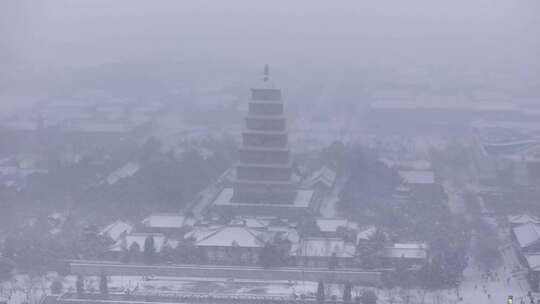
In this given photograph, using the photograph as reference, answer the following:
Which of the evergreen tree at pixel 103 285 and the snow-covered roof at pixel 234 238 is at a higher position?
the snow-covered roof at pixel 234 238

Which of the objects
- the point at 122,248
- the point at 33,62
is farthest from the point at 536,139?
the point at 33,62

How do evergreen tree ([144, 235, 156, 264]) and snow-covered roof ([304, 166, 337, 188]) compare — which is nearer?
evergreen tree ([144, 235, 156, 264])

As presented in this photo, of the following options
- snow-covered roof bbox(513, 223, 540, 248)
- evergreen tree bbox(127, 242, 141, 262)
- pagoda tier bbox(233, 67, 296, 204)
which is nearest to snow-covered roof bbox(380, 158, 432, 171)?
pagoda tier bbox(233, 67, 296, 204)

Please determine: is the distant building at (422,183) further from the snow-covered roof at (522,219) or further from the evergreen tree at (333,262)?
the evergreen tree at (333,262)

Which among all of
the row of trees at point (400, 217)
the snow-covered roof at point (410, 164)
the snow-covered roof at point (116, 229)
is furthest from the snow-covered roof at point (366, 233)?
the snow-covered roof at point (116, 229)

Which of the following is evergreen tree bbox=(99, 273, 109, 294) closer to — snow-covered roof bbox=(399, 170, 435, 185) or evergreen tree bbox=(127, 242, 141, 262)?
evergreen tree bbox=(127, 242, 141, 262)
